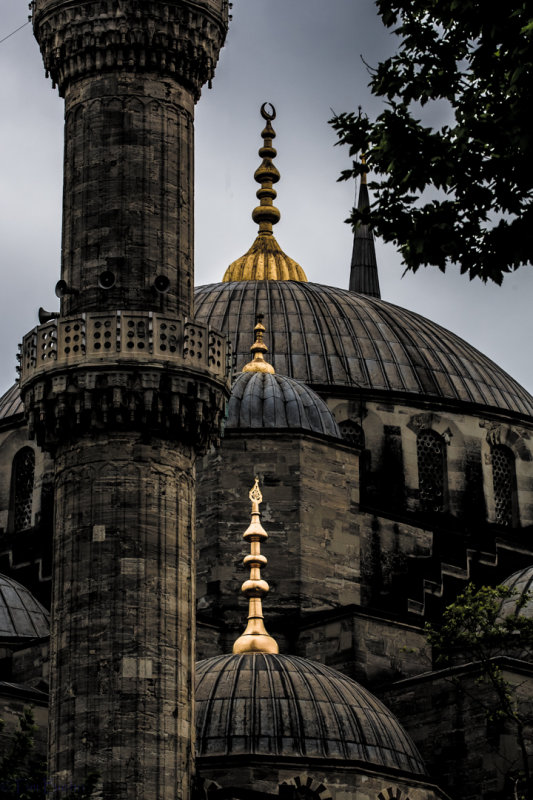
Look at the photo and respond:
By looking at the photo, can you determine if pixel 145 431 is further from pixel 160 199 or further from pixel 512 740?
pixel 512 740

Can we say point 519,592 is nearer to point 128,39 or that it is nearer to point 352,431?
point 352,431

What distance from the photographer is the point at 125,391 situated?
30094mm

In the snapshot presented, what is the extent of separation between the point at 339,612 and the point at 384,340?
12513 millimetres

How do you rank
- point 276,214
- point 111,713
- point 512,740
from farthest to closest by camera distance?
point 276,214
point 512,740
point 111,713

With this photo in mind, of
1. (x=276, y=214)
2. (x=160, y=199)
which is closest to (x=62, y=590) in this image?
(x=160, y=199)

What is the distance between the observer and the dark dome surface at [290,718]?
33.7 meters

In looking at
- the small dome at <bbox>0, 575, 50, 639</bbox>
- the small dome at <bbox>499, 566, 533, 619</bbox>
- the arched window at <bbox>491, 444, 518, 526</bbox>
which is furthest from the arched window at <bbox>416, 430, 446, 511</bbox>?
the small dome at <bbox>0, 575, 50, 639</bbox>

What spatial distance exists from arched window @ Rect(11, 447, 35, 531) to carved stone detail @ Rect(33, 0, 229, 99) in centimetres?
1543

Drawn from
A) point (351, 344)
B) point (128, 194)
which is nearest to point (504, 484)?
point (351, 344)

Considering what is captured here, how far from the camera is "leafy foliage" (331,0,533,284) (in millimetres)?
18453

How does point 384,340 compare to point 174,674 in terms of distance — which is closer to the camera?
point 174,674

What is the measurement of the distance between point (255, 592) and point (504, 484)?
40.5 feet

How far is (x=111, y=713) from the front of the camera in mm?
28562

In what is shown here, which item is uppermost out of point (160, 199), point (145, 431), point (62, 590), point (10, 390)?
point (10, 390)
